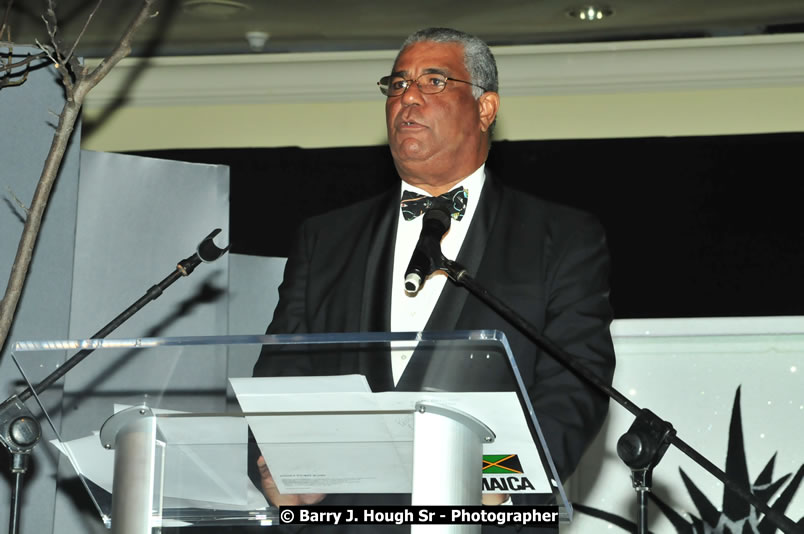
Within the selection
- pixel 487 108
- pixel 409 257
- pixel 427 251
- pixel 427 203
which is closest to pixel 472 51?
pixel 487 108

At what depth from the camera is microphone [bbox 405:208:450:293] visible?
1.85 metres

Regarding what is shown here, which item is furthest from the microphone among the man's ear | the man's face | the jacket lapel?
the man's ear

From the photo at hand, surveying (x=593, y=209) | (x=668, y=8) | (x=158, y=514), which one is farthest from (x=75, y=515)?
(x=668, y=8)

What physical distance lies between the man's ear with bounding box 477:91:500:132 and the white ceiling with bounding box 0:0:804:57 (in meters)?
2.19

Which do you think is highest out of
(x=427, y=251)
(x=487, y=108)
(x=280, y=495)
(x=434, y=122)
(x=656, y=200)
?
(x=656, y=200)

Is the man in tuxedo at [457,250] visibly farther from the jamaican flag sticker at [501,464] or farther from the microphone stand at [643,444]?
the jamaican flag sticker at [501,464]

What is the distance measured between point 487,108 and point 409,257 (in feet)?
1.44

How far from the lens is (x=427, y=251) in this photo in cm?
194

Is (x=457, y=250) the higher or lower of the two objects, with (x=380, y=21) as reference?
lower

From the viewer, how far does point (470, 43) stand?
8.95ft

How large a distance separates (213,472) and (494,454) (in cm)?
41

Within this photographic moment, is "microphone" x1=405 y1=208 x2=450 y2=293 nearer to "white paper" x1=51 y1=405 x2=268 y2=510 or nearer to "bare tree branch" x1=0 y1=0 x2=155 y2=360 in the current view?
"white paper" x1=51 y1=405 x2=268 y2=510

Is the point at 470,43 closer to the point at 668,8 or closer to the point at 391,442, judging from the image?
the point at 391,442

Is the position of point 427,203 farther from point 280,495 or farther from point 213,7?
point 213,7
